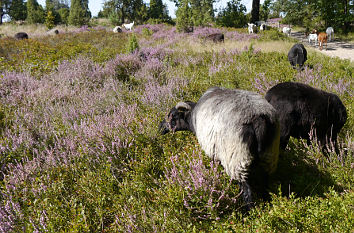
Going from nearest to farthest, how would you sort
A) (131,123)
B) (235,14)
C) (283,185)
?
(283,185), (131,123), (235,14)

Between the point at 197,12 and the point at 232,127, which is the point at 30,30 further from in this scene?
the point at 232,127

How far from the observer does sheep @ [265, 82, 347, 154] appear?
10.1 ft

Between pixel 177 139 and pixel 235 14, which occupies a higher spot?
pixel 235 14

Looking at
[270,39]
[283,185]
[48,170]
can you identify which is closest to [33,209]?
[48,170]

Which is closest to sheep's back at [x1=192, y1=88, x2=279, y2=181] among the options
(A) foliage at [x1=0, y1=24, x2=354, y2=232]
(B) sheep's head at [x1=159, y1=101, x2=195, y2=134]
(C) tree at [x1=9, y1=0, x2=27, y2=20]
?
(A) foliage at [x1=0, y1=24, x2=354, y2=232]

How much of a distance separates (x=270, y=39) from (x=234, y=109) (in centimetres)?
1531

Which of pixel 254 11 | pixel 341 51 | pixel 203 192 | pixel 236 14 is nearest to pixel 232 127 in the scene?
pixel 203 192

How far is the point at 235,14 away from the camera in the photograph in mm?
25172

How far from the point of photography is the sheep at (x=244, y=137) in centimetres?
223

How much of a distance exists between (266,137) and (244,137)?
9.0 inches

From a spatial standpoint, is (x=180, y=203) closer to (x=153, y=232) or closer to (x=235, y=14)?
(x=153, y=232)

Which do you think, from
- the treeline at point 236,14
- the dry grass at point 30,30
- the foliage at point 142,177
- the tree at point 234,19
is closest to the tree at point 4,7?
the treeline at point 236,14

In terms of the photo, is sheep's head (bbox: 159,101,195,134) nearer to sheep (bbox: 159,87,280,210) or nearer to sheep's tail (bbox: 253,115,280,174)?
sheep (bbox: 159,87,280,210)

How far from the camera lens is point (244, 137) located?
7.32ft
